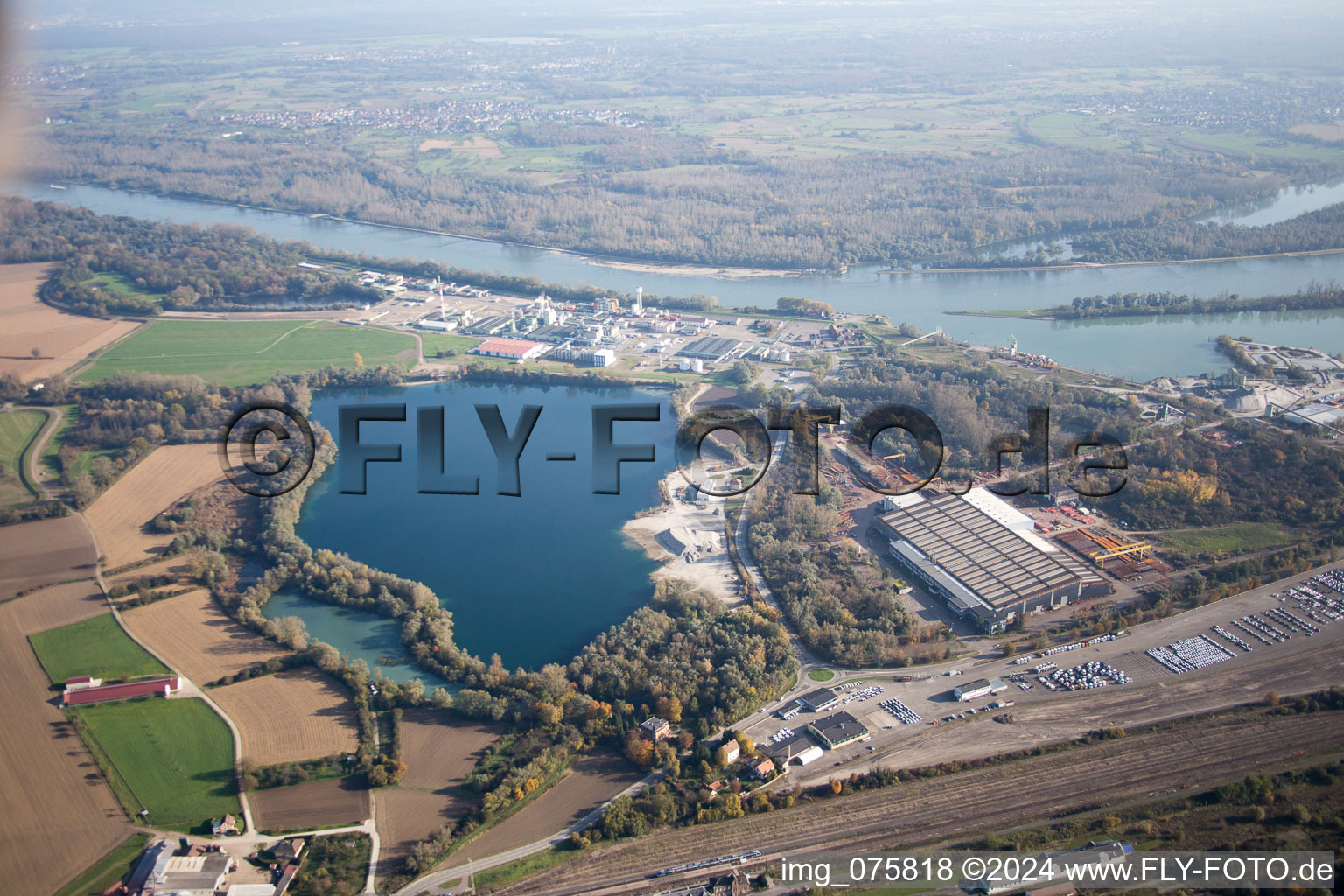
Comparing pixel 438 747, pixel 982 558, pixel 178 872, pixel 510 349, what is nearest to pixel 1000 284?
pixel 510 349

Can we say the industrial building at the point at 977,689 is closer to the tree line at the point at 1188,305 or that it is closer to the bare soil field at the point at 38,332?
the tree line at the point at 1188,305

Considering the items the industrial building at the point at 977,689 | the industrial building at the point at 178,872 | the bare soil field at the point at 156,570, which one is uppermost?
the bare soil field at the point at 156,570

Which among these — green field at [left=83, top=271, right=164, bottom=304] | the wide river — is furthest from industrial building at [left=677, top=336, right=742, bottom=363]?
green field at [left=83, top=271, right=164, bottom=304]

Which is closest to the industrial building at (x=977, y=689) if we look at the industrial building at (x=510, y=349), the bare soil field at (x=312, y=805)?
the bare soil field at (x=312, y=805)

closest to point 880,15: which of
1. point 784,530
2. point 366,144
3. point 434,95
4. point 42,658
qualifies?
point 434,95

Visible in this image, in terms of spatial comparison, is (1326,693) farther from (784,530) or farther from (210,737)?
Result: (210,737)

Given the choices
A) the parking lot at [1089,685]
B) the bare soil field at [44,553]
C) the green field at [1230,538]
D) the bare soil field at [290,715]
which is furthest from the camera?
the green field at [1230,538]
